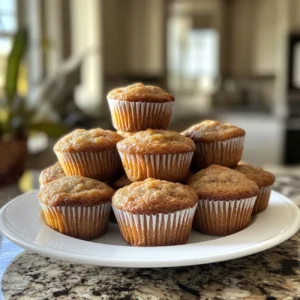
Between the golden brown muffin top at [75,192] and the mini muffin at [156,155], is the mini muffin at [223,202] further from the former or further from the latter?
the golden brown muffin top at [75,192]

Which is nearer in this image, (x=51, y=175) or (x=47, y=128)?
(x=51, y=175)

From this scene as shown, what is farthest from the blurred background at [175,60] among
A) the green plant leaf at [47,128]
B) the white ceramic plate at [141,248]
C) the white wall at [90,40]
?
the white ceramic plate at [141,248]

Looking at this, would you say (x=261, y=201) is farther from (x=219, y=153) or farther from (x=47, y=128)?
(x=47, y=128)

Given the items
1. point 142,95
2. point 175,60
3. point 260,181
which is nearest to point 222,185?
point 260,181

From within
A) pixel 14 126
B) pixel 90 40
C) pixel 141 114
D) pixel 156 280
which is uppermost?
pixel 90 40

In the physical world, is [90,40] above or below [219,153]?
above

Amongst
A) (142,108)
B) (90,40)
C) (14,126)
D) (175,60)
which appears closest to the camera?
(142,108)

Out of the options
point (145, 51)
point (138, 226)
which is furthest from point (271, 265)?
point (145, 51)

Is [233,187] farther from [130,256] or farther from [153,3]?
[153,3]
